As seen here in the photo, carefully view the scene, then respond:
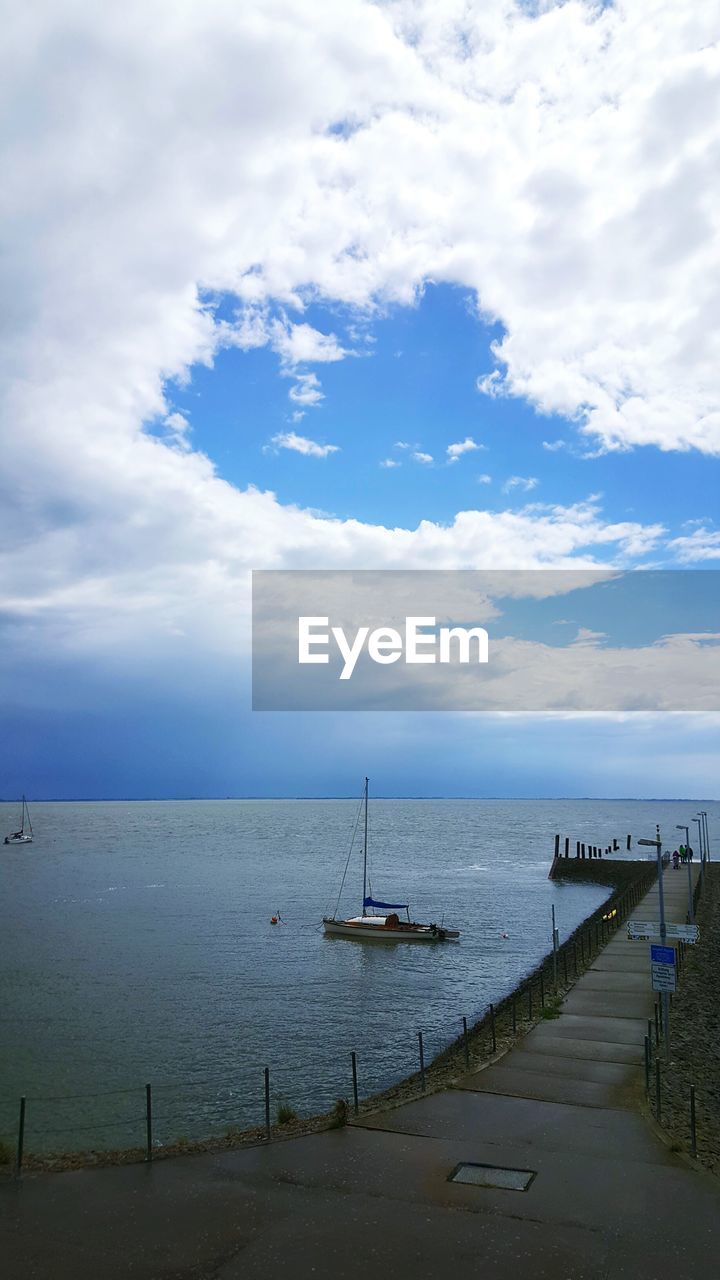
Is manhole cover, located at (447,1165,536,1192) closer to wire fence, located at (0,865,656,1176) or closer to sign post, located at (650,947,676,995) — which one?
wire fence, located at (0,865,656,1176)

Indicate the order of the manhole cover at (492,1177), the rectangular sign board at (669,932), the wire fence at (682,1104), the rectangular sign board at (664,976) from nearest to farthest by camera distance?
the manhole cover at (492,1177) → the wire fence at (682,1104) → the rectangular sign board at (664,976) → the rectangular sign board at (669,932)

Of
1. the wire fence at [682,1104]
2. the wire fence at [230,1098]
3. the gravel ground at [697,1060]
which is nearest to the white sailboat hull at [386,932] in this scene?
the gravel ground at [697,1060]

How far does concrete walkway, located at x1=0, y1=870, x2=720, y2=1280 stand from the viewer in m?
11.4

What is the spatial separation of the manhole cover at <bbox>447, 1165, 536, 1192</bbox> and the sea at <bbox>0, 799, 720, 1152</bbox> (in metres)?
8.28

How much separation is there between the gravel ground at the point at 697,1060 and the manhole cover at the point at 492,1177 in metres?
3.54

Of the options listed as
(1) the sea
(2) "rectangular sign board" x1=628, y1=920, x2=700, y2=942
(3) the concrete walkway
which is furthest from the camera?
(1) the sea

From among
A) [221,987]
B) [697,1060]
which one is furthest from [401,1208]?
[221,987]

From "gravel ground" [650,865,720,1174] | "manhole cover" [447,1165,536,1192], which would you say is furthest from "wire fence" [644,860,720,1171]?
"manhole cover" [447,1165,536,1192]

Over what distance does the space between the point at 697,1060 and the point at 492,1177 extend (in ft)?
41.8

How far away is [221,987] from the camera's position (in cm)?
4244

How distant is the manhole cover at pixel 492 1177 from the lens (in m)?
13.7

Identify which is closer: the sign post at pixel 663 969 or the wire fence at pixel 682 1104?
the wire fence at pixel 682 1104

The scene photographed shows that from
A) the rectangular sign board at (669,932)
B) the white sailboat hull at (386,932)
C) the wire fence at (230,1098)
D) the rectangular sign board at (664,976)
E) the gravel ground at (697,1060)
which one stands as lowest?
the white sailboat hull at (386,932)

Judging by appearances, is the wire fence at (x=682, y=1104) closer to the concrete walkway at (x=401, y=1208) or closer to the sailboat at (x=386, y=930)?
the concrete walkway at (x=401, y=1208)
